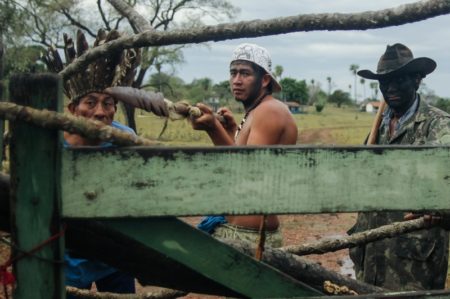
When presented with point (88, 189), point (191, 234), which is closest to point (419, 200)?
point (191, 234)

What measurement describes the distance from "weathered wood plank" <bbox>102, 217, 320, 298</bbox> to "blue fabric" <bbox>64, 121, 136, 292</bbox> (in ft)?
4.77

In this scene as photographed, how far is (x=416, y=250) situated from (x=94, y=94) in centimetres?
183

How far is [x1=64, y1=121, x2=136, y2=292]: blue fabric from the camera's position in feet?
10.1

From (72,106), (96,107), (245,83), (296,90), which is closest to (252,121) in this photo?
(245,83)

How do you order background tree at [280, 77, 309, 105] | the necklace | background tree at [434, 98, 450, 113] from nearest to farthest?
the necklace < background tree at [434, 98, 450, 113] < background tree at [280, 77, 309, 105]

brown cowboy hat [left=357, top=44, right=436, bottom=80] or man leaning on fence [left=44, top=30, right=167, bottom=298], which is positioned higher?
brown cowboy hat [left=357, top=44, right=436, bottom=80]

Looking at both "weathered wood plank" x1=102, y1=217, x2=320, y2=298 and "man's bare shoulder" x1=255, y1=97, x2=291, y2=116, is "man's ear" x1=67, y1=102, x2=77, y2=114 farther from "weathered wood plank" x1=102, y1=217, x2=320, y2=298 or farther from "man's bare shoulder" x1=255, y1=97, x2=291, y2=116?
"weathered wood plank" x1=102, y1=217, x2=320, y2=298

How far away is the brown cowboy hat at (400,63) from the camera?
355cm

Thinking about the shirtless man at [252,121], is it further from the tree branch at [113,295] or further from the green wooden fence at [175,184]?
the green wooden fence at [175,184]

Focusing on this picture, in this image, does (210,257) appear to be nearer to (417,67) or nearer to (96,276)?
(96,276)

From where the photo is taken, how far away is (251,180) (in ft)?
4.79

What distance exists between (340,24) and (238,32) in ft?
0.97

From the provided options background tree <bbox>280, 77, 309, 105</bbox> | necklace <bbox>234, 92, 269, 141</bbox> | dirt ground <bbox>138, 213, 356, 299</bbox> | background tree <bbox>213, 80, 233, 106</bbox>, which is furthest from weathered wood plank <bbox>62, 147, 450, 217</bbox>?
background tree <bbox>280, 77, 309, 105</bbox>

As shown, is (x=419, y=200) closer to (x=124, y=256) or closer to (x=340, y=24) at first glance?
(x=340, y=24)
